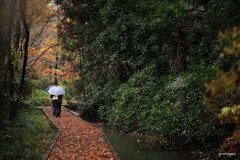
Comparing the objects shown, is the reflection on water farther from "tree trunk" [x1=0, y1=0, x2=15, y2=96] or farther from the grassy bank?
"tree trunk" [x1=0, y1=0, x2=15, y2=96]

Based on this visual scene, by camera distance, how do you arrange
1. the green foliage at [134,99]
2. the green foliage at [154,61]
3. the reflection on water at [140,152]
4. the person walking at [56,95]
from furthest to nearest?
the person walking at [56,95], the green foliage at [134,99], the reflection on water at [140,152], the green foliage at [154,61]

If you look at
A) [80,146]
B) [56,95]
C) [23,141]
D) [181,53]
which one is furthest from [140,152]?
[56,95]

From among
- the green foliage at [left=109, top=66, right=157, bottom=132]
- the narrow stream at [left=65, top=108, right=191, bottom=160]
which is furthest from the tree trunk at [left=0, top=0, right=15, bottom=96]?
the green foliage at [left=109, top=66, right=157, bottom=132]

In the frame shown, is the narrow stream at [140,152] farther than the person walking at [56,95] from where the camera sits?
No

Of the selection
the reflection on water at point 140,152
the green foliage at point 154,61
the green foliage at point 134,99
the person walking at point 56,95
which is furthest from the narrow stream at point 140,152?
the person walking at point 56,95

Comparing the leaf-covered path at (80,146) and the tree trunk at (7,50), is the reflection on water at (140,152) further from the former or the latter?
the tree trunk at (7,50)

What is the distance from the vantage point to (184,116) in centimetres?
870

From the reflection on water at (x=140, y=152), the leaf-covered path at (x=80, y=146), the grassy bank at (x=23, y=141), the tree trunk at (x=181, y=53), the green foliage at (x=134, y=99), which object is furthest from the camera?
the green foliage at (x=134, y=99)

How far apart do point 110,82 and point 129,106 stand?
3.75 m

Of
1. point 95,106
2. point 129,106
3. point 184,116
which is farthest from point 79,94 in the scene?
point 184,116

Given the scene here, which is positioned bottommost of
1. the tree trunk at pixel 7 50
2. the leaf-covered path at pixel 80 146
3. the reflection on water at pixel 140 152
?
the reflection on water at pixel 140 152

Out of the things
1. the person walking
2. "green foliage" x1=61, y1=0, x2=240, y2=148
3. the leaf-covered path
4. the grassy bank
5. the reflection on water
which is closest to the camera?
the grassy bank

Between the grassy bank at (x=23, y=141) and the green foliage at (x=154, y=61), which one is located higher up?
the green foliage at (x=154, y=61)

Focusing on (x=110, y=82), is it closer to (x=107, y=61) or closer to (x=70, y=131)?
(x=107, y=61)
